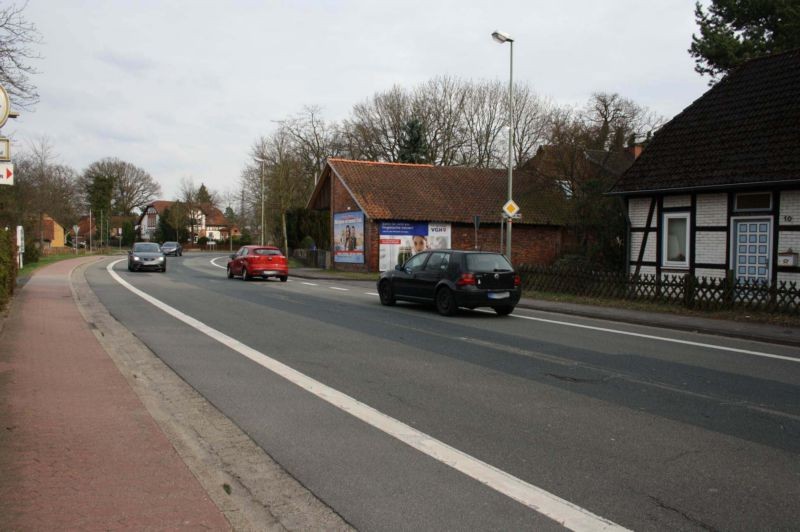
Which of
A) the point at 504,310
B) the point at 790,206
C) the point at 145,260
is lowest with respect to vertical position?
the point at 504,310

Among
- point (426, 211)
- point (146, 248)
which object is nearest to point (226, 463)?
point (426, 211)

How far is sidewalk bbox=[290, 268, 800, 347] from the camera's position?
1241 centimetres

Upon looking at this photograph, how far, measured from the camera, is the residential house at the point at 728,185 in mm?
17547

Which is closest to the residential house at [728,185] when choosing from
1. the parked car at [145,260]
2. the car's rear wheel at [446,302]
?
the car's rear wheel at [446,302]

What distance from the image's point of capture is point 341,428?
19.5 ft

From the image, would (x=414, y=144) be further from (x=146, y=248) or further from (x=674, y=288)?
(x=674, y=288)

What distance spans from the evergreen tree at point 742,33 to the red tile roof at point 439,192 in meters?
9.70

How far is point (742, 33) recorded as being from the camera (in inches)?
1141

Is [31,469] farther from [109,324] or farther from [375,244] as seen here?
[375,244]

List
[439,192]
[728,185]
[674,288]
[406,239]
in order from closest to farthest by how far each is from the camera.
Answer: [674,288]
[728,185]
[406,239]
[439,192]

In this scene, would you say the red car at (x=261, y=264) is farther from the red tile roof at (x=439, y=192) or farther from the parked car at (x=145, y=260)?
the red tile roof at (x=439, y=192)

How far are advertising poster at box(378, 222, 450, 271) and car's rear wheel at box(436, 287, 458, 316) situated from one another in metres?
19.0

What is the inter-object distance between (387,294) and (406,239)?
59.4 feet

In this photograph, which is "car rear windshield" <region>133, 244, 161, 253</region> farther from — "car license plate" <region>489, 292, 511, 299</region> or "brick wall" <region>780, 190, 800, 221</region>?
"brick wall" <region>780, 190, 800, 221</region>
